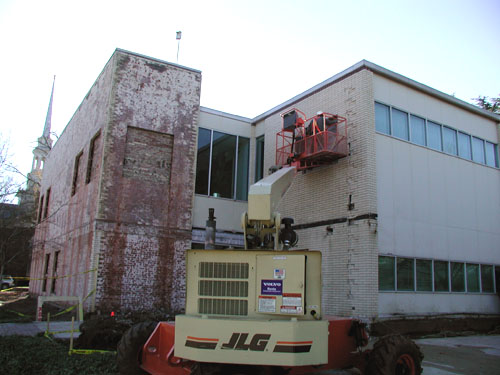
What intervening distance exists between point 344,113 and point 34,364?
35.9 feet

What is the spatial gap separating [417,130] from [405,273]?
15.8 ft

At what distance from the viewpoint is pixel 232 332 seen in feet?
17.7

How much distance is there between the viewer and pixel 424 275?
13664mm

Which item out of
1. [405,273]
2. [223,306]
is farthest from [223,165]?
[223,306]

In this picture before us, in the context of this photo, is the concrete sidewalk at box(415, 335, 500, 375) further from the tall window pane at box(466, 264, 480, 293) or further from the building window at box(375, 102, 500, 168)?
the building window at box(375, 102, 500, 168)

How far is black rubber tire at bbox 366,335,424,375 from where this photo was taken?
6137 mm

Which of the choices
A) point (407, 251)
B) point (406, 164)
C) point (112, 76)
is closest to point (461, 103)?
point (406, 164)

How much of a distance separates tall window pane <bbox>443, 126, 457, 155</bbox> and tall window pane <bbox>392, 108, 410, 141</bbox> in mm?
1982

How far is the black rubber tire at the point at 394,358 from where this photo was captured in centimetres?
614

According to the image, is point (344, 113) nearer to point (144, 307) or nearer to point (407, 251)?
point (407, 251)

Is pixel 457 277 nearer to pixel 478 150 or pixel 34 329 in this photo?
pixel 478 150

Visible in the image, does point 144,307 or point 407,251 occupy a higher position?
point 407,251

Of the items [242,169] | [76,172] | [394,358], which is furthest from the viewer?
[76,172]

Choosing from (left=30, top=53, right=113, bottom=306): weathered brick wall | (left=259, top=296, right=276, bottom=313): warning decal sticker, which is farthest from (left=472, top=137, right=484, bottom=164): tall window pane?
(left=259, top=296, right=276, bottom=313): warning decal sticker
